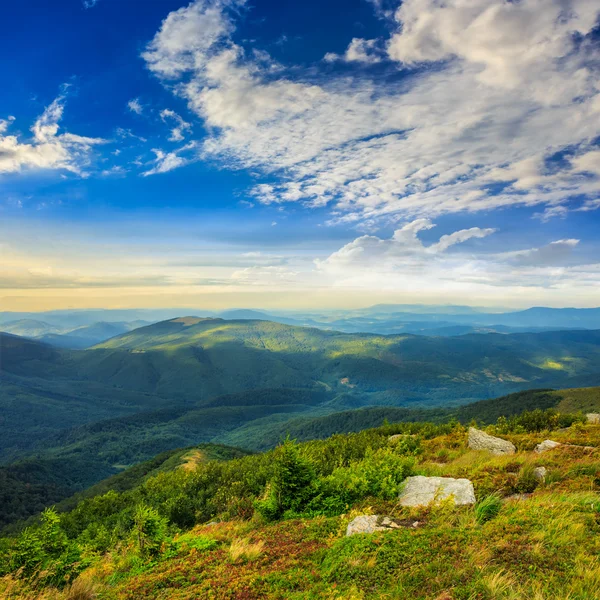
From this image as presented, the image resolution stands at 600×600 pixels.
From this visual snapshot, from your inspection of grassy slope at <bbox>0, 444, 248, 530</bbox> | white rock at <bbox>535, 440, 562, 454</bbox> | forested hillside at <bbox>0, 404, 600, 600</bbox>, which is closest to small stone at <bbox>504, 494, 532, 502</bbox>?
forested hillside at <bbox>0, 404, 600, 600</bbox>

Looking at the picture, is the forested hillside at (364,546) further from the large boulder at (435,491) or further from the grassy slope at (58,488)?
the grassy slope at (58,488)

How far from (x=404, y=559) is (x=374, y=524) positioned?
271cm

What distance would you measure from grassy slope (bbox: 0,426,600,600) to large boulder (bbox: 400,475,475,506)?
0.48 meters

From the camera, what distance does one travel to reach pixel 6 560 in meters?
13.5

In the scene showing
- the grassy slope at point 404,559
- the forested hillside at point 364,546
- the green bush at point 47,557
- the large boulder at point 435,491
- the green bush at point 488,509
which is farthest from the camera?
the large boulder at point 435,491

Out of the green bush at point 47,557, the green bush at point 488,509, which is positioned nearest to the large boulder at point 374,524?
the green bush at point 488,509

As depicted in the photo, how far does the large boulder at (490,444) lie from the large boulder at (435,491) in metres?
9.40

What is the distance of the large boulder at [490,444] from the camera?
852 inches

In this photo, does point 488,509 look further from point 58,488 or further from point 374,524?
point 58,488

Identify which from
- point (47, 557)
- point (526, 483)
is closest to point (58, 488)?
point (47, 557)

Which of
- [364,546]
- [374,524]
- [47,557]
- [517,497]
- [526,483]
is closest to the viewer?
[364,546]

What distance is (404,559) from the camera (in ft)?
29.0

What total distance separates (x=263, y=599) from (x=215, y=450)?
171085 millimetres

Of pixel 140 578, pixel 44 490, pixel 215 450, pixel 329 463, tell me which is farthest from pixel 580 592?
pixel 44 490
